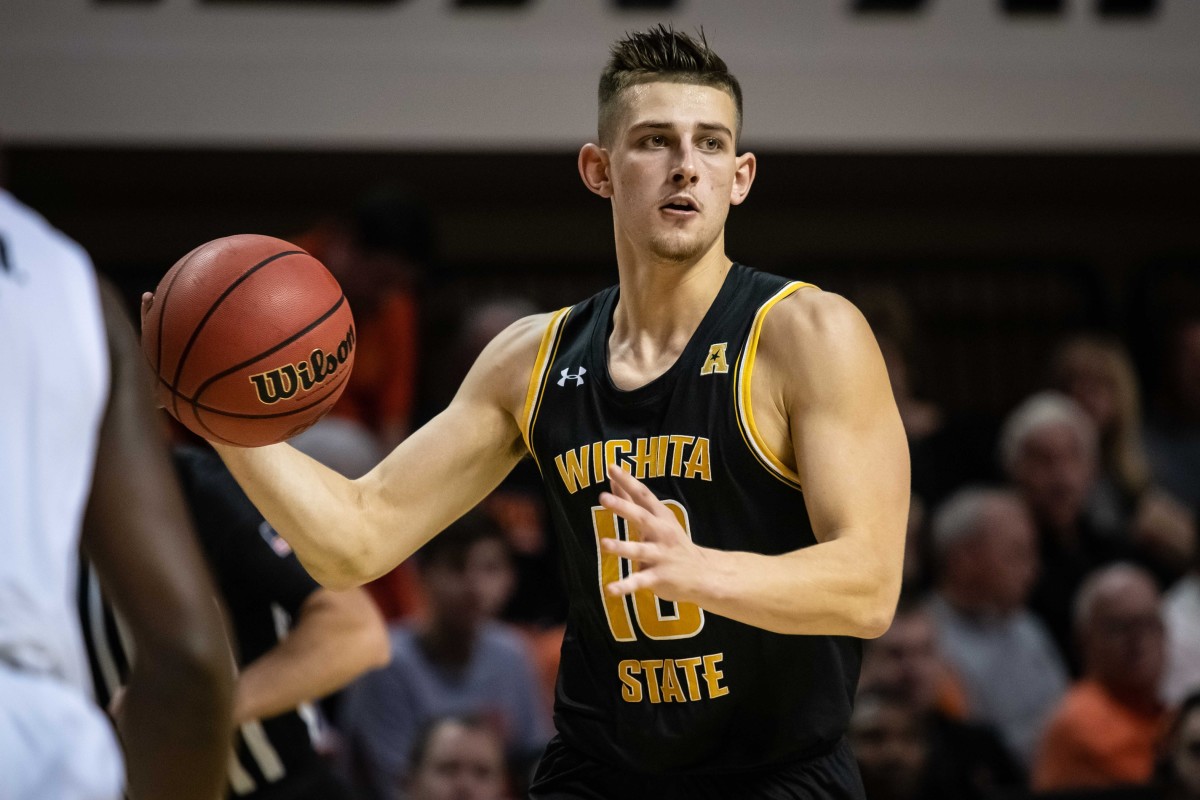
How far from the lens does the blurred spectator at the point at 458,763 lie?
509 centimetres

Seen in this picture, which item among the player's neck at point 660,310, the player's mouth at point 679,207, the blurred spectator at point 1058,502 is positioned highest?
the player's mouth at point 679,207

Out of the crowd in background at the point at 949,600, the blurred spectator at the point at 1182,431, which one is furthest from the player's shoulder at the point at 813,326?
the blurred spectator at the point at 1182,431

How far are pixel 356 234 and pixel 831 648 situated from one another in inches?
141

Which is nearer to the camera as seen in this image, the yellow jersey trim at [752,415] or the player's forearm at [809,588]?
the player's forearm at [809,588]

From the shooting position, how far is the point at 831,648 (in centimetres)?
318

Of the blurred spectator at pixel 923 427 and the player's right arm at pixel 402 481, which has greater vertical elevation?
the player's right arm at pixel 402 481

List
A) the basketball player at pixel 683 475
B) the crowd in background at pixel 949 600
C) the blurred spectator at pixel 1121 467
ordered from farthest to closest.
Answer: the blurred spectator at pixel 1121 467
the crowd in background at pixel 949 600
the basketball player at pixel 683 475

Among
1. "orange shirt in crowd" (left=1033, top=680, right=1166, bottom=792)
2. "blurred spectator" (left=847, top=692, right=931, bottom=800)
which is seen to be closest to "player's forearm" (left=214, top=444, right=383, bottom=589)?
"blurred spectator" (left=847, top=692, right=931, bottom=800)

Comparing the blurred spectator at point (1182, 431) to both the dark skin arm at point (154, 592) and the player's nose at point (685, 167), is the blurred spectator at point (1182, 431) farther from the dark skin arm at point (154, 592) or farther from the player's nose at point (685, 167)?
the dark skin arm at point (154, 592)

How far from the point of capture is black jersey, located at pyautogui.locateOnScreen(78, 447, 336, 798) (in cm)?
383

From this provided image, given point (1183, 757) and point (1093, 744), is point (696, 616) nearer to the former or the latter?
point (1183, 757)

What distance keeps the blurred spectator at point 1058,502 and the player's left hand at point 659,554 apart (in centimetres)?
434

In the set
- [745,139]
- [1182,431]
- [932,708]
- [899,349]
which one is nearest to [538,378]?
[932,708]

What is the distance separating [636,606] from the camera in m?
3.19
